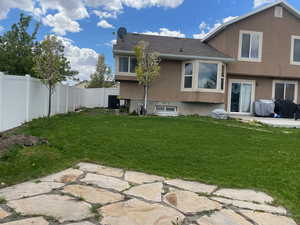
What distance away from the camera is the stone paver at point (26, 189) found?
9.79 feet

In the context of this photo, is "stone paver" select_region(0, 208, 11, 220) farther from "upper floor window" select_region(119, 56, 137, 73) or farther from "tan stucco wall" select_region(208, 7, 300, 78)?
"tan stucco wall" select_region(208, 7, 300, 78)

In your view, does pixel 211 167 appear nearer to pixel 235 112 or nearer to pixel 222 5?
pixel 235 112

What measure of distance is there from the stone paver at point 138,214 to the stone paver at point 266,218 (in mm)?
815

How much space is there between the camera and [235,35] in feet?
44.1

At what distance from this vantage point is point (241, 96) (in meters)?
14.0

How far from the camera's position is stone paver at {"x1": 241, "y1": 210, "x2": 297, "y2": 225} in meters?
2.67

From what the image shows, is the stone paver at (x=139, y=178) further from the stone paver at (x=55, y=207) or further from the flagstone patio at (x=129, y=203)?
the stone paver at (x=55, y=207)

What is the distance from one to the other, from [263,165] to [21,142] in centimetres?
476

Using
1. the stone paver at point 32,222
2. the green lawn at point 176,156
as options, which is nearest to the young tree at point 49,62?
the green lawn at point 176,156

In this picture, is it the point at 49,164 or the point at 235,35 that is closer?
the point at 49,164

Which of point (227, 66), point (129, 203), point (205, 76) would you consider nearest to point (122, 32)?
point (205, 76)

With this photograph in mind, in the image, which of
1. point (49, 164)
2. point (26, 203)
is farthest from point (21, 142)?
point (26, 203)

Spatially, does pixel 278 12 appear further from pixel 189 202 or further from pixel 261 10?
pixel 189 202

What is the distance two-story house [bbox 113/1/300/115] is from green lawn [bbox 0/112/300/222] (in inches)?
227
